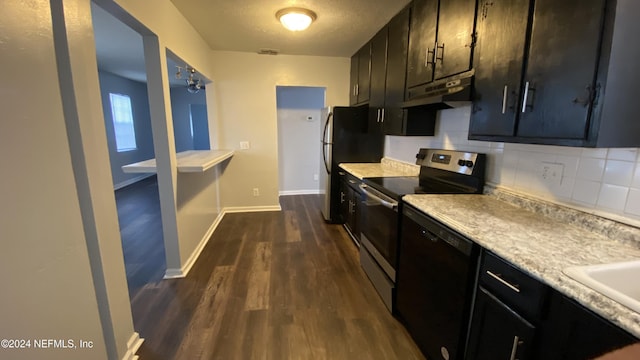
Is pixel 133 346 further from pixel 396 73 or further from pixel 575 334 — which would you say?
pixel 396 73

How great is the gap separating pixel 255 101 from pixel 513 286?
385 centimetres

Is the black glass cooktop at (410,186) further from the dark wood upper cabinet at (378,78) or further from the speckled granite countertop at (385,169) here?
the dark wood upper cabinet at (378,78)

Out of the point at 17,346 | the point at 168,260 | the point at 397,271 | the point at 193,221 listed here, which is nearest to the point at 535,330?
the point at 397,271

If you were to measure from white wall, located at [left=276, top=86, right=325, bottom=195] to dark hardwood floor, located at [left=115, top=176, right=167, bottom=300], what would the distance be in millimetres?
2391

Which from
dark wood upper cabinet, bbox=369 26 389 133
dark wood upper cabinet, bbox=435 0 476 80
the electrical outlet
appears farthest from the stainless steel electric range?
dark wood upper cabinet, bbox=369 26 389 133

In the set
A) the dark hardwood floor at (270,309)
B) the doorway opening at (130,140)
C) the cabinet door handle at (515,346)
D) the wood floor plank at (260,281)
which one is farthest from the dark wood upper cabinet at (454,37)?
the doorway opening at (130,140)

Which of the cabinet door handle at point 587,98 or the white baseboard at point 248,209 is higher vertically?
the cabinet door handle at point 587,98

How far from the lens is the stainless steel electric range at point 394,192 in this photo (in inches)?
74.1

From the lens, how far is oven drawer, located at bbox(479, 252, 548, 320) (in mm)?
897

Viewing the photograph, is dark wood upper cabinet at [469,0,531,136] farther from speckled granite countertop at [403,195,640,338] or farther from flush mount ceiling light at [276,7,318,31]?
flush mount ceiling light at [276,7,318,31]

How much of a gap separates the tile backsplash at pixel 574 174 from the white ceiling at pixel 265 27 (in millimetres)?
1424

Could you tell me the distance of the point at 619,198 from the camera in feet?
3.79

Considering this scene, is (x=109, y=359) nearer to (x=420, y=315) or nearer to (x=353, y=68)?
(x=420, y=315)

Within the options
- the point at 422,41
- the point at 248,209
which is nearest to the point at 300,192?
the point at 248,209
